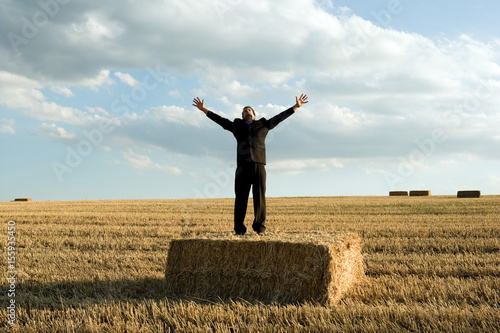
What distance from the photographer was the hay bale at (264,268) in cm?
573

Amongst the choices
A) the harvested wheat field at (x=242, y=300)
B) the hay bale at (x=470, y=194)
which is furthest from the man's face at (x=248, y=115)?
the hay bale at (x=470, y=194)

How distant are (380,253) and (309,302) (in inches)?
169

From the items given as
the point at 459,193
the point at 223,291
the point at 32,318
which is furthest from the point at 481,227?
the point at 459,193

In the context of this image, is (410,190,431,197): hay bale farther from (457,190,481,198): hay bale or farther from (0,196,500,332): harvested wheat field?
(0,196,500,332): harvested wheat field

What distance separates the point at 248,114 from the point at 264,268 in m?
2.58

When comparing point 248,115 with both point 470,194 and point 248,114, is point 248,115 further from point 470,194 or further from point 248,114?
point 470,194

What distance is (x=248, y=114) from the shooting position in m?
7.25

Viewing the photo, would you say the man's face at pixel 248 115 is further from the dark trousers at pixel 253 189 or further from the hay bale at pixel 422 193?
the hay bale at pixel 422 193

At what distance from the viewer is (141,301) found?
5664 mm

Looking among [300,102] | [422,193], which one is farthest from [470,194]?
[300,102]

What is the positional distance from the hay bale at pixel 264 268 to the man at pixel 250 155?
1.01m

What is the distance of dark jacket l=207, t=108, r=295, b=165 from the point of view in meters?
7.04

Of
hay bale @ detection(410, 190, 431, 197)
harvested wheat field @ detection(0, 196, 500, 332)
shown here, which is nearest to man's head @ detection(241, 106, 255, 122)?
harvested wheat field @ detection(0, 196, 500, 332)

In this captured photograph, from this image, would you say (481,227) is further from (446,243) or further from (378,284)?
(378,284)
